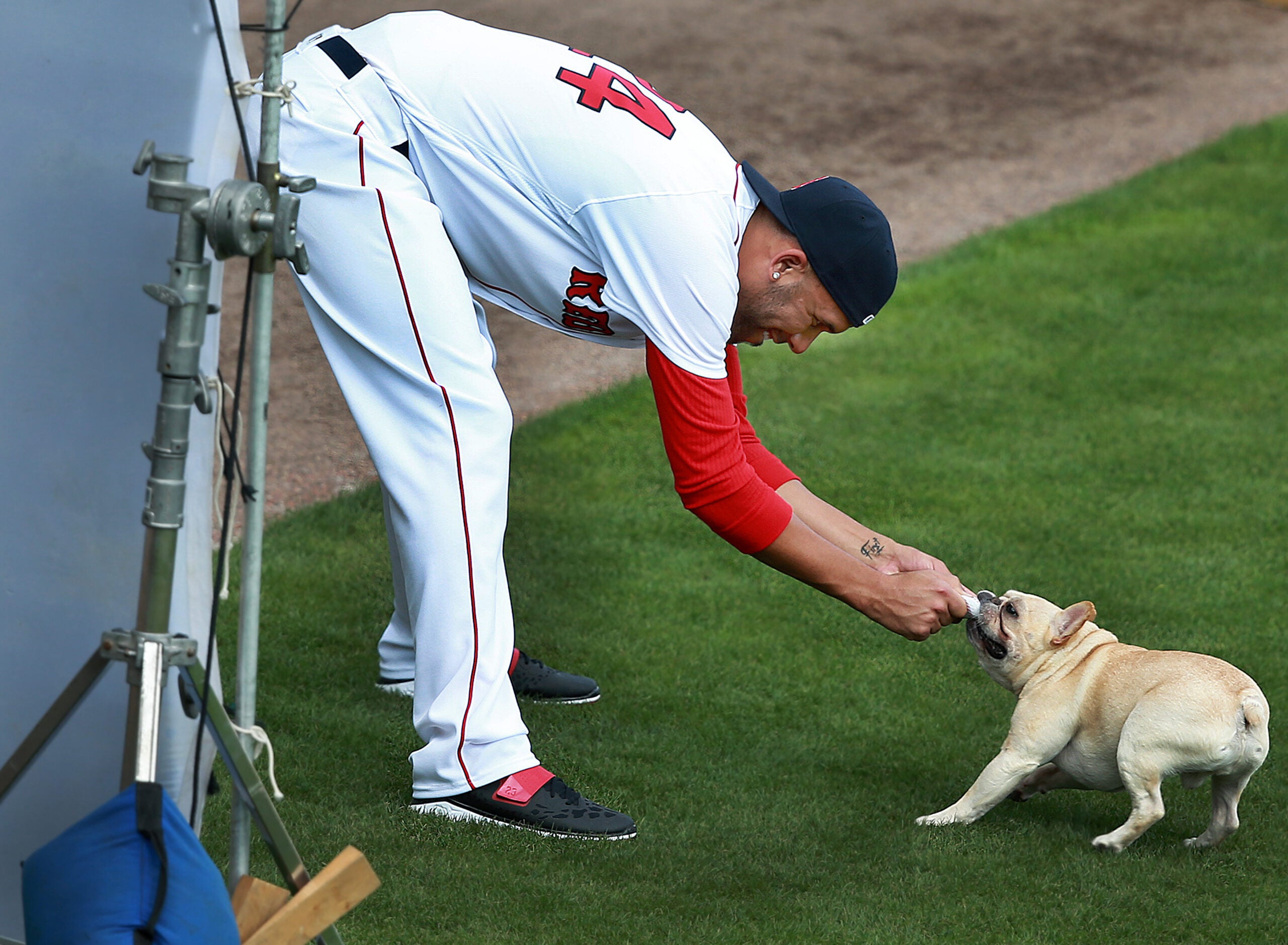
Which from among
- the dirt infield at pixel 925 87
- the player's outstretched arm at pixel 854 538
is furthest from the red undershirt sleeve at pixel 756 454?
the dirt infield at pixel 925 87

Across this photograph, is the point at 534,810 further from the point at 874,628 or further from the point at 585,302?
the point at 874,628

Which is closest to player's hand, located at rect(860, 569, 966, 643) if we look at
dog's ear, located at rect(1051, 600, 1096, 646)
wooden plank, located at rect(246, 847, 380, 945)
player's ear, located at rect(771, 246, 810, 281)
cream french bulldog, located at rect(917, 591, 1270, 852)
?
cream french bulldog, located at rect(917, 591, 1270, 852)

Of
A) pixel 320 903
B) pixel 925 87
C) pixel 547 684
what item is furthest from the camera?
pixel 925 87

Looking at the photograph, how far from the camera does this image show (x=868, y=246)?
128 inches

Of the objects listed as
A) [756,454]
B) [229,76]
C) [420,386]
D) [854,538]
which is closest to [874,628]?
[854,538]

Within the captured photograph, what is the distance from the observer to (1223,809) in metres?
3.55

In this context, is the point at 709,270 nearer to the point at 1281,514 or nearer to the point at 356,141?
the point at 356,141

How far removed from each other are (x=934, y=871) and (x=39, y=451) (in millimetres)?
2118

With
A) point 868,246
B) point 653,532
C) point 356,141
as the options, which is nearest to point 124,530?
point 356,141

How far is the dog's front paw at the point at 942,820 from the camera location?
365 centimetres

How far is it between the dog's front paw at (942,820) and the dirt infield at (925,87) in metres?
4.13

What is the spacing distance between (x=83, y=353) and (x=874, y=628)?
3.09 meters

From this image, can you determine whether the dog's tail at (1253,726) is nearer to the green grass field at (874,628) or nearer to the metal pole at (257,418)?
the green grass field at (874,628)

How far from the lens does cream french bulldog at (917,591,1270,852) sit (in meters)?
3.37
